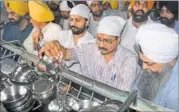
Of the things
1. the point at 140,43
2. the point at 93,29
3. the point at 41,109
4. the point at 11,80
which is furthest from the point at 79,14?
the point at 41,109

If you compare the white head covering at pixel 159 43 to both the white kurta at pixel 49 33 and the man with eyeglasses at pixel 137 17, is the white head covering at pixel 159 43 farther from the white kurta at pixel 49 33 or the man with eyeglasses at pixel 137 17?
the white kurta at pixel 49 33

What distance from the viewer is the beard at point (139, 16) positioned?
2773 millimetres

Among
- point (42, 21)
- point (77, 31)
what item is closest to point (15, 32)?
point (42, 21)

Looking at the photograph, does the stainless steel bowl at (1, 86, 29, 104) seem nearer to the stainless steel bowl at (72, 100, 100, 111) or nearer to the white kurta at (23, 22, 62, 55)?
the stainless steel bowl at (72, 100, 100, 111)

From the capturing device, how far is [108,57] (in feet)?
7.07

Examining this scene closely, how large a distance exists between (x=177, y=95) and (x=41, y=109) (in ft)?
2.22

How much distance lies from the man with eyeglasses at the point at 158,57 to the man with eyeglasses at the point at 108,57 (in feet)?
0.92

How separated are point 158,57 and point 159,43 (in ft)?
0.25

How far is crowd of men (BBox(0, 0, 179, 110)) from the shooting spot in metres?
1.68

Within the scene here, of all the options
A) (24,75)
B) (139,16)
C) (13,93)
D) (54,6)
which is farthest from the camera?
(54,6)

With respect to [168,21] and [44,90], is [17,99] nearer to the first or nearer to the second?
[44,90]

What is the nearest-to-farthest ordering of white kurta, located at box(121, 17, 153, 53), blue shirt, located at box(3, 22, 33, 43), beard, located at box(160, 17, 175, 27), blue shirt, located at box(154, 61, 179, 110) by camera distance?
1. blue shirt, located at box(154, 61, 179, 110)
2. white kurta, located at box(121, 17, 153, 53)
3. beard, located at box(160, 17, 175, 27)
4. blue shirt, located at box(3, 22, 33, 43)

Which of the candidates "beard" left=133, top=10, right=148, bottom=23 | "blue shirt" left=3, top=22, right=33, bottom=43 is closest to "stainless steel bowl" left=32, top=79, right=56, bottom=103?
"beard" left=133, top=10, right=148, bottom=23

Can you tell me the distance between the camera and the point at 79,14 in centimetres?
271
